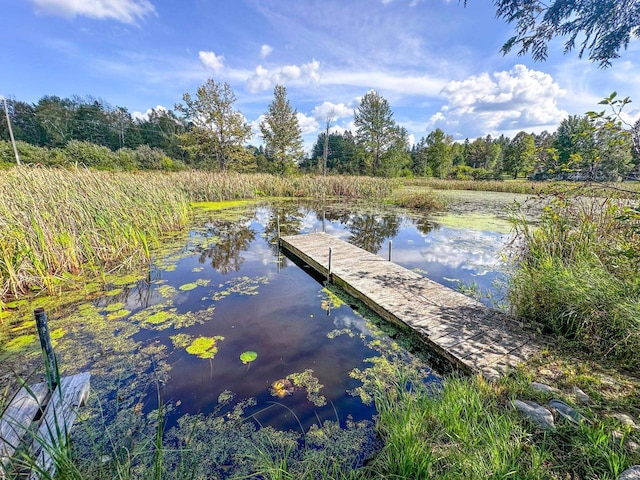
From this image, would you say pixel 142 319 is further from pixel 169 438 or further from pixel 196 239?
pixel 196 239

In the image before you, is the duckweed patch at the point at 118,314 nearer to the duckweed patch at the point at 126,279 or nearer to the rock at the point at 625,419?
the duckweed patch at the point at 126,279

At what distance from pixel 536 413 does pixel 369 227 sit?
6.72m

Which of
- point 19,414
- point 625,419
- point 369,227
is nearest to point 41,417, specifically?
point 19,414

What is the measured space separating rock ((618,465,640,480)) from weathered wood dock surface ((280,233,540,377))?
0.88 metres

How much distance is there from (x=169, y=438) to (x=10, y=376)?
1.58 metres

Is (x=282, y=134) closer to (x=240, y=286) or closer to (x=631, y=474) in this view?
(x=240, y=286)

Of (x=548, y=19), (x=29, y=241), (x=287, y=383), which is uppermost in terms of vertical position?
(x=548, y=19)

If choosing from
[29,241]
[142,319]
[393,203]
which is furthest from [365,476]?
[393,203]

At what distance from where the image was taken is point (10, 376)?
2154 mm

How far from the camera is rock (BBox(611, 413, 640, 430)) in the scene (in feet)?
4.92

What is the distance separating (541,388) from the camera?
1.88m

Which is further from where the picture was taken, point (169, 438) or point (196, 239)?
point (196, 239)

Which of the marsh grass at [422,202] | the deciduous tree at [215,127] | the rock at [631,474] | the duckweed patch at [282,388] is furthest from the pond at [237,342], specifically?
the deciduous tree at [215,127]

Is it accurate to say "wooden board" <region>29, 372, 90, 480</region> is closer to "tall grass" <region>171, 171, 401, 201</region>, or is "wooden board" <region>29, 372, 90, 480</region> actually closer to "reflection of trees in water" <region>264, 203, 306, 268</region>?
"reflection of trees in water" <region>264, 203, 306, 268</region>
